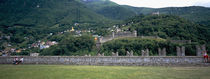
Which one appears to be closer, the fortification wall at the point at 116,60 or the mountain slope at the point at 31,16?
the fortification wall at the point at 116,60

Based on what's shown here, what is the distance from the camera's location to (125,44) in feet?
230

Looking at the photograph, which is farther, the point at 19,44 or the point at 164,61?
the point at 19,44

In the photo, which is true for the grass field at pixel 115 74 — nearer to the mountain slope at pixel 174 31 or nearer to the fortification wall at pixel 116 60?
the fortification wall at pixel 116 60

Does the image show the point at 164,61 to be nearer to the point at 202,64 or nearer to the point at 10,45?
the point at 202,64

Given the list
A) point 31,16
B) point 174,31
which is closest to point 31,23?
point 31,16

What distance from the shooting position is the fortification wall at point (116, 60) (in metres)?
24.0

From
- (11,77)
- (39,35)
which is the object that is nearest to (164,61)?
(11,77)

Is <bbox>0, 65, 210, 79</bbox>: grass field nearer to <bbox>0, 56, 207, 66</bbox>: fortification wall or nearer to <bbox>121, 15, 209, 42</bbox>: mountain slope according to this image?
<bbox>0, 56, 207, 66</bbox>: fortification wall

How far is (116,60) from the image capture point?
25875 mm

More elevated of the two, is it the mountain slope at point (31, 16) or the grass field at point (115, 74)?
the mountain slope at point (31, 16)

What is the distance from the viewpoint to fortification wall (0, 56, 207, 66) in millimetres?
24031

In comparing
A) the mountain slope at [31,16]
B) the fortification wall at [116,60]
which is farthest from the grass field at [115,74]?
the mountain slope at [31,16]

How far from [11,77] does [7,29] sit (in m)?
135

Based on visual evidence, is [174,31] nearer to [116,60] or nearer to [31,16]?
[116,60]
